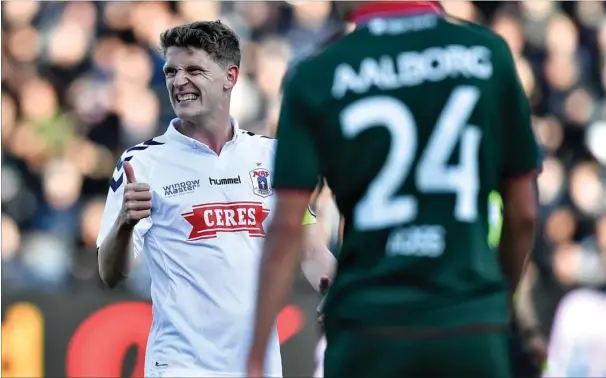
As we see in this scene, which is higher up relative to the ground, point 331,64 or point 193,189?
point 331,64

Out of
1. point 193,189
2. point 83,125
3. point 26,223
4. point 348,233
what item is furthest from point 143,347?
point 348,233

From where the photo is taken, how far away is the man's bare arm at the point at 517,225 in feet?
8.73

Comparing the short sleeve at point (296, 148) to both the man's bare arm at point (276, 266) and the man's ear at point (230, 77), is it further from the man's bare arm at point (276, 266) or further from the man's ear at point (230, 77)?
the man's ear at point (230, 77)

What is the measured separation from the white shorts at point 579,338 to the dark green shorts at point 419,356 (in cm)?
584

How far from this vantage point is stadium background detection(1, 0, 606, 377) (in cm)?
739

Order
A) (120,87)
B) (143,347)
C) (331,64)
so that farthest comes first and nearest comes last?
(120,87) → (143,347) → (331,64)

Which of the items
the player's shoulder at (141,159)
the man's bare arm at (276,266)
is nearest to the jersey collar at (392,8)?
the man's bare arm at (276,266)

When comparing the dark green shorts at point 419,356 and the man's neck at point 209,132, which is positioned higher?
the man's neck at point 209,132

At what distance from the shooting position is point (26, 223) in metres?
7.89

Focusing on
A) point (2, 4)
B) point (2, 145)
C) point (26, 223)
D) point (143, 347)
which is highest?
point (2, 4)

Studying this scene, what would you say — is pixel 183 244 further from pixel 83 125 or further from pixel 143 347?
pixel 83 125

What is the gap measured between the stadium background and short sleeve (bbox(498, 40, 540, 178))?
4.22 m

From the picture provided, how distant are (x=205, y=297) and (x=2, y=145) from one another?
4.24 meters

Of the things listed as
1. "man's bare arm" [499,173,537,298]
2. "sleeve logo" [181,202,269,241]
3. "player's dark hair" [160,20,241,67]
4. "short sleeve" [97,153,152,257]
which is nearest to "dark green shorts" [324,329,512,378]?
"man's bare arm" [499,173,537,298]
